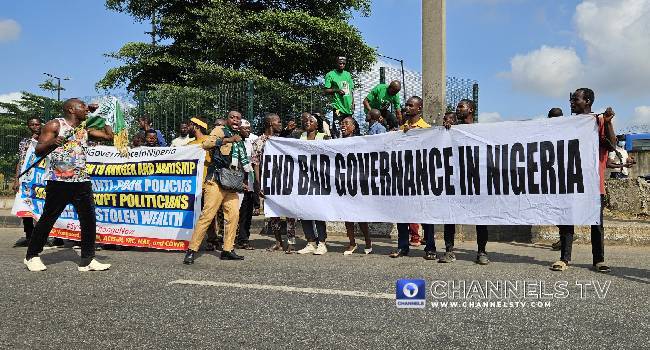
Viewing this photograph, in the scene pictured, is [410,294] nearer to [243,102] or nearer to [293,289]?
[293,289]

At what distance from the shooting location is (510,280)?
527 centimetres

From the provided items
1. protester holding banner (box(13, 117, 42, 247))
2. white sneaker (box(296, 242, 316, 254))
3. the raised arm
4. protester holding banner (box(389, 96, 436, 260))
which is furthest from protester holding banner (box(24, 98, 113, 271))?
protester holding banner (box(389, 96, 436, 260))

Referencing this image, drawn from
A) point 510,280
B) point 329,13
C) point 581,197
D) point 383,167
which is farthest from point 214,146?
point 329,13

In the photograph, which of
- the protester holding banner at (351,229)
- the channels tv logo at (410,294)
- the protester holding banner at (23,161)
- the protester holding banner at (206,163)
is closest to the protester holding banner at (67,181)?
the protester holding banner at (206,163)

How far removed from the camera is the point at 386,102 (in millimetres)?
10461

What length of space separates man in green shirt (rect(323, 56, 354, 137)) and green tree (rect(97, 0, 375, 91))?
→ 10.2m

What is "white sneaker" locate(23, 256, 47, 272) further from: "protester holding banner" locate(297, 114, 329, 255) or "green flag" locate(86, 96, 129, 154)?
"protester holding banner" locate(297, 114, 329, 255)

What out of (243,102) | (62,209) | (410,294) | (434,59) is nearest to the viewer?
(410,294)

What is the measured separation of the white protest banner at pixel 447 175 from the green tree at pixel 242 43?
12809 mm

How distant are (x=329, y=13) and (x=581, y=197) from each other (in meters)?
20.1

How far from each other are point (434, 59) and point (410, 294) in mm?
6838

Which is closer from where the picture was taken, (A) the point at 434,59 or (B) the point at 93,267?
(B) the point at 93,267

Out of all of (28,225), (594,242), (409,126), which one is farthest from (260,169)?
(594,242)

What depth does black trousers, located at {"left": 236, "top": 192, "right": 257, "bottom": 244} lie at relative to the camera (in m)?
8.27
